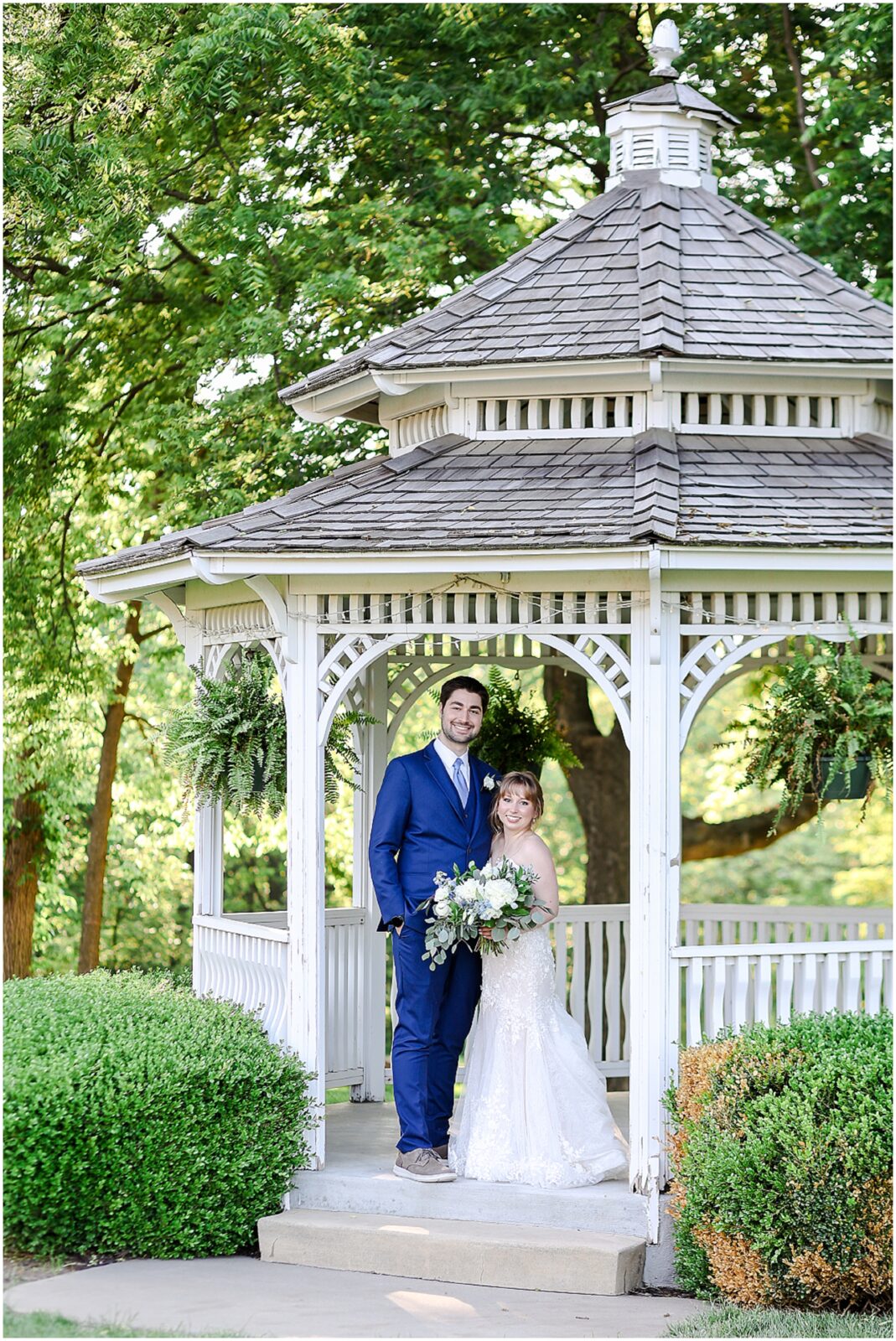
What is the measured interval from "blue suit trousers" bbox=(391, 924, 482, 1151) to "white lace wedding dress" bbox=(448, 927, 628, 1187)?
17 cm

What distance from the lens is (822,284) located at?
322 inches

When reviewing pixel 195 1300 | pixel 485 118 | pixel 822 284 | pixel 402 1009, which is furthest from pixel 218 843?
pixel 485 118

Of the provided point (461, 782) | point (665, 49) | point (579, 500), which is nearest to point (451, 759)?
point (461, 782)

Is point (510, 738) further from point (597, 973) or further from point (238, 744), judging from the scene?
point (238, 744)

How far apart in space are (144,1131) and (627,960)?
3.65 m

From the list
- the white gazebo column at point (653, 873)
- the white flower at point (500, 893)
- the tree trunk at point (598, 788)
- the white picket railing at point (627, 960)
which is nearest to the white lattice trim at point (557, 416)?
the white gazebo column at point (653, 873)

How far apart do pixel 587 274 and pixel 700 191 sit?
1188 mm

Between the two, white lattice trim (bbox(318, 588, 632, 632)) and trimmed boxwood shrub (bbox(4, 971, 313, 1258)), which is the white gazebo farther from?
trimmed boxwood shrub (bbox(4, 971, 313, 1258))

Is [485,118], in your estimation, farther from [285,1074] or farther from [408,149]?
[285,1074]

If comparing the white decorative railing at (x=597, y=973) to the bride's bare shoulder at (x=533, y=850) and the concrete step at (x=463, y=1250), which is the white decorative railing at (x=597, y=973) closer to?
the bride's bare shoulder at (x=533, y=850)

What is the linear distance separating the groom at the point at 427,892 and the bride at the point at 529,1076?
15 cm

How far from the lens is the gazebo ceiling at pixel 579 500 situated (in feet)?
21.5

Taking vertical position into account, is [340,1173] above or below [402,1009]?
below

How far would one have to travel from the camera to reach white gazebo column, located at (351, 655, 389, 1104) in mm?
8812
